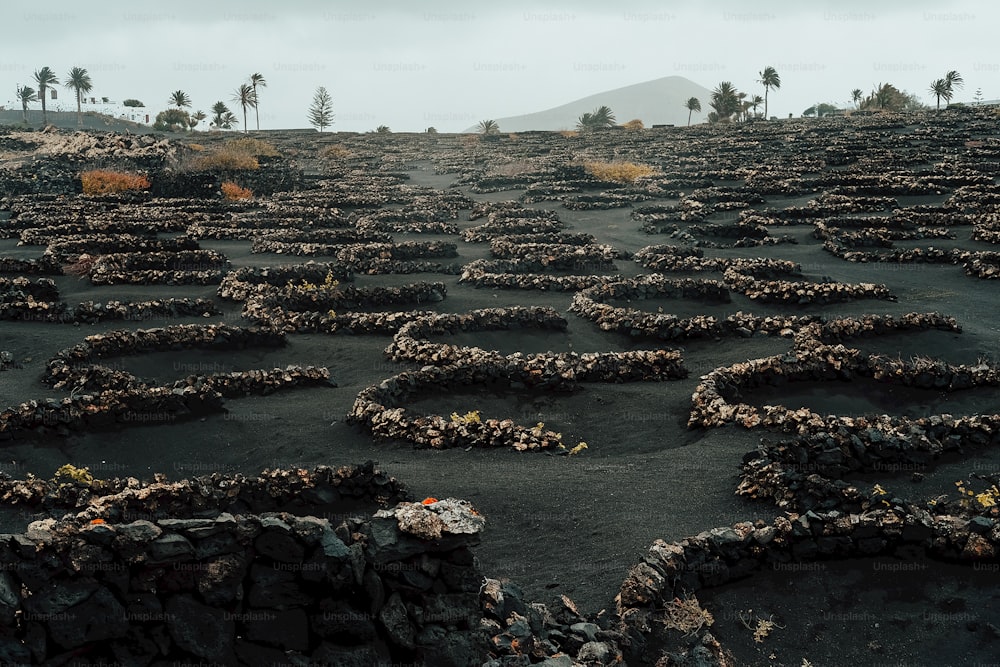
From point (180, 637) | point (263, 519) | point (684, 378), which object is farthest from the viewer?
point (684, 378)

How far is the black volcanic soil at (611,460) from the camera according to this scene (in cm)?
831

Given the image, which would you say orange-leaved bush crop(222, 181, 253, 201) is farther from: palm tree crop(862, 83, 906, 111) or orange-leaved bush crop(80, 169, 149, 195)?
palm tree crop(862, 83, 906, 111)

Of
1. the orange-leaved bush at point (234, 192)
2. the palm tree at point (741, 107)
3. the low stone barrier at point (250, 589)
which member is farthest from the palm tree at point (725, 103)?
the low stone barrier at point (250, 589)

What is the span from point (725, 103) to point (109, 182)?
78187mm

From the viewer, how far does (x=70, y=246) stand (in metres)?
28.4

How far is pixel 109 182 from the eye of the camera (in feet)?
149

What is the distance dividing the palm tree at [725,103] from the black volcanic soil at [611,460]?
8317 centimetres

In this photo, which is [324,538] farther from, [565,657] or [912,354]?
[912,354]

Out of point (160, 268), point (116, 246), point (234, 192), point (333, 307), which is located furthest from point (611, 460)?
point (234, 192)

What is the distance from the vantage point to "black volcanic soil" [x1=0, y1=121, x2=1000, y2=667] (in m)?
8.31

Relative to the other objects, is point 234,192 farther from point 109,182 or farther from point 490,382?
point 490,382

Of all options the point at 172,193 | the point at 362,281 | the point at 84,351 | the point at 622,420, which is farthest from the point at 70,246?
the point at 622,420

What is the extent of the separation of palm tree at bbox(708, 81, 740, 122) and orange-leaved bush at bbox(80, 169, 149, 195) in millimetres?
74527

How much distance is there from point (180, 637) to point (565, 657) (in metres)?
3.10
